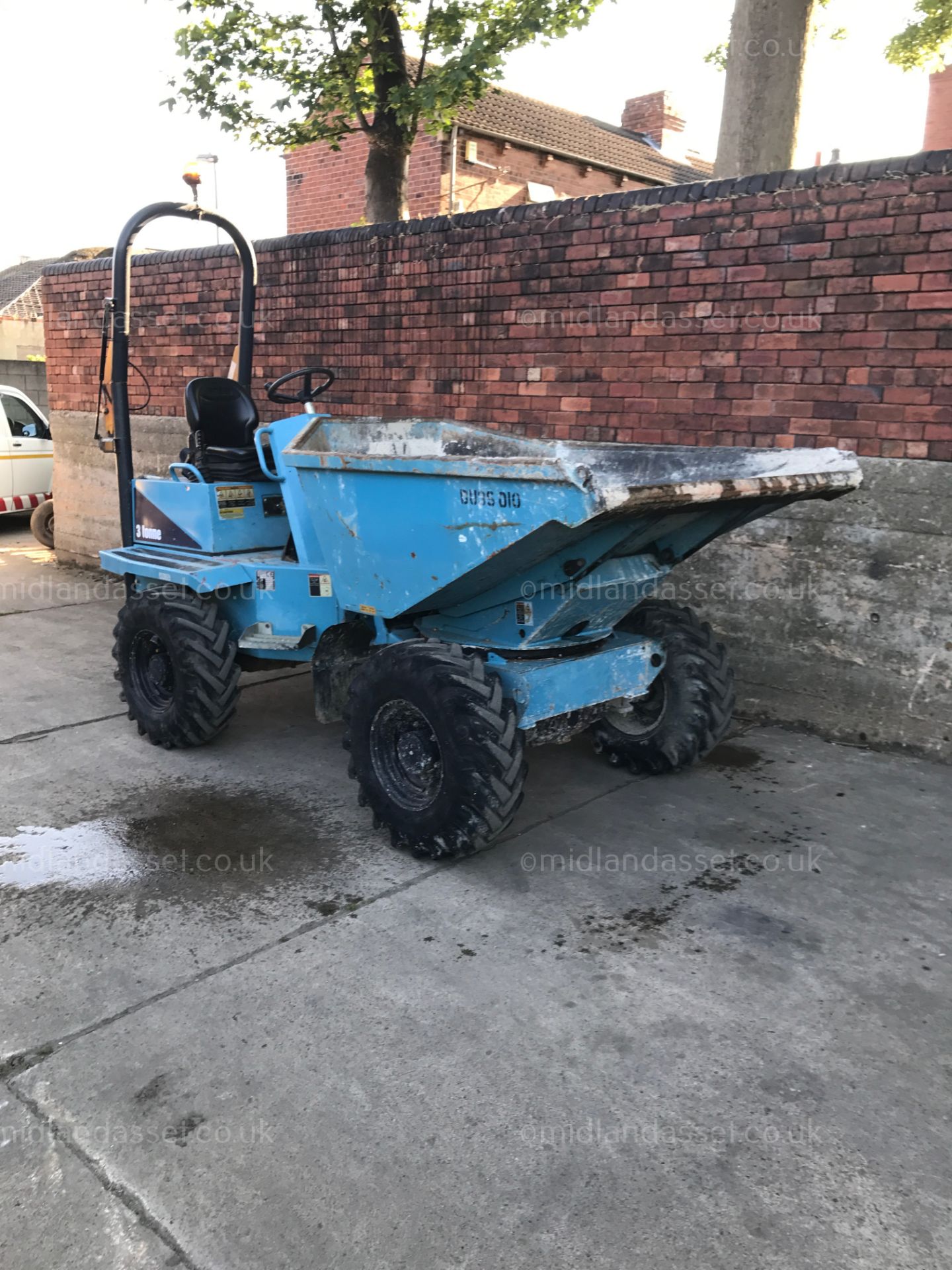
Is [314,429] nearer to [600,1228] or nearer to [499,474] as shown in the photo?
[499,474]

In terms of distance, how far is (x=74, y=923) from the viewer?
3.30 m

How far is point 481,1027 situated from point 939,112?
54.8 feet

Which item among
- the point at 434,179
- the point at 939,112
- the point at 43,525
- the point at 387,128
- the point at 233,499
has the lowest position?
the point at 43,525

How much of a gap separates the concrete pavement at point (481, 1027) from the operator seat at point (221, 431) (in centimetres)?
157

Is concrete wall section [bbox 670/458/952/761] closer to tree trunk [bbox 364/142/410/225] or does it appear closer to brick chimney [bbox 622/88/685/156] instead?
tree trunk [bbox 364/142/410/225]

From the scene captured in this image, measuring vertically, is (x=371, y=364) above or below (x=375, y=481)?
above

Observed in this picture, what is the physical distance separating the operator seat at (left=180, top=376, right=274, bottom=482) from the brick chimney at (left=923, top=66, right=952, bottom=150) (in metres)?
13.6

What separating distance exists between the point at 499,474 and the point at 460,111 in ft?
53.6

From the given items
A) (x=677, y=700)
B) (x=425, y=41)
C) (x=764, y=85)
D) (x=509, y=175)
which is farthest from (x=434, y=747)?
(x=509, y=175)

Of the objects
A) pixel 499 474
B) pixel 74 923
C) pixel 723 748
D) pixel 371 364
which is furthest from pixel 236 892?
pixel 371 364

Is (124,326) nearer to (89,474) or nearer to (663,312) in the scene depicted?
(663,312)

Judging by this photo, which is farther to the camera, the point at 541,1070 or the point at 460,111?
the point at 460,111

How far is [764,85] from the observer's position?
656cm

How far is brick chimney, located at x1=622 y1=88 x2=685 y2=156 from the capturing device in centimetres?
2491
